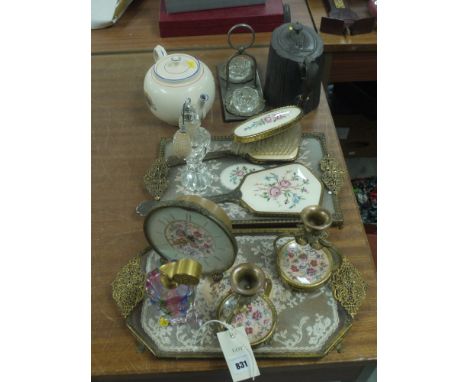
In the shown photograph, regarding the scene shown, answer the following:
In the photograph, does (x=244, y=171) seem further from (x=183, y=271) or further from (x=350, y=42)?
(x=350, y=42)

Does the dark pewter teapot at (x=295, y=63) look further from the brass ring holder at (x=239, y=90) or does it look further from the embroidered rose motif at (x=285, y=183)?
the embroidered rose motif at (x=285, y=183)

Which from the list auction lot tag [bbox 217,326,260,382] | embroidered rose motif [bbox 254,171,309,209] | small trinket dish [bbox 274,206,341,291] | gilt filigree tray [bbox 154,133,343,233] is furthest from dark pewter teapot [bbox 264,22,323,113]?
auction lot tag [bbox 217,326,260,382]

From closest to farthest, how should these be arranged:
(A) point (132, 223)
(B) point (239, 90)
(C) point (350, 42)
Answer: (A) point (132, 223) → (B) point (239, 90) → (C) point (350, 42)

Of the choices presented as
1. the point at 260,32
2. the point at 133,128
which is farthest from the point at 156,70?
the point at 260,32

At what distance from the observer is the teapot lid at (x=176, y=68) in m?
1.00

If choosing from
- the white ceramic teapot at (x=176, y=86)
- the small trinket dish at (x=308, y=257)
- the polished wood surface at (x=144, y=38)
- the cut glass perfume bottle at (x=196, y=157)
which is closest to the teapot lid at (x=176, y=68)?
the white ceramic teapot at (x=176, y=86)

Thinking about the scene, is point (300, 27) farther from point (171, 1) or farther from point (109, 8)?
point (109, 8)

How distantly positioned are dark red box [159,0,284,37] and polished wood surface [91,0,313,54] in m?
0.02

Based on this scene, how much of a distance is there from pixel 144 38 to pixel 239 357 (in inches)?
41.0

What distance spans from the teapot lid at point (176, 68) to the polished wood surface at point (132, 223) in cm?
14

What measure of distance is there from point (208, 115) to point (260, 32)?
403 mm

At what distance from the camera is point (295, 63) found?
989 mm

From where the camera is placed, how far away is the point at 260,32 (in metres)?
1.33

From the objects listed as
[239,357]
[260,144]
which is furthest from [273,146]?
[239,357]
